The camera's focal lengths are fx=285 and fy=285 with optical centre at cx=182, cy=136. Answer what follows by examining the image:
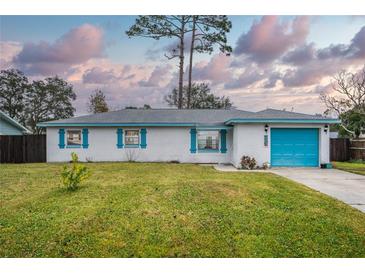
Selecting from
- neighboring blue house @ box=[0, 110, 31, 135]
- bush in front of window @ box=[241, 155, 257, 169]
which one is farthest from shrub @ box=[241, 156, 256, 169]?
neighboring blue house @ box=[0, 110, 31, 135]

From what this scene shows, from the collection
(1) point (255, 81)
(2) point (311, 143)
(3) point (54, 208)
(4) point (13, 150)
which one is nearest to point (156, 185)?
(3) point (54, 208)

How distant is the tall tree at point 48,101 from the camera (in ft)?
103

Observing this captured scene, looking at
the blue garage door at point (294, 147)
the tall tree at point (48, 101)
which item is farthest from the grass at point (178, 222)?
the tall tree at point (48, 101)

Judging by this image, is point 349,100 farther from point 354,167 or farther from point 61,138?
point 61,138

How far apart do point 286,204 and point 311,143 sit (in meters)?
8.12

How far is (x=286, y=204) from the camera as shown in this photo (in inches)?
240

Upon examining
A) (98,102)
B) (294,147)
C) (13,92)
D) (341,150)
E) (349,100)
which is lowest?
(341,150)

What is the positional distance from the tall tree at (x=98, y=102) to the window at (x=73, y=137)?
52.9 feet

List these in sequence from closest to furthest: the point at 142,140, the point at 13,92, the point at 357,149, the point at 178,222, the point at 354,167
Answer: the point at 178,222 → the point at 354,167 → the point at 142,140 → the point at 357,149 → the point at 13,92

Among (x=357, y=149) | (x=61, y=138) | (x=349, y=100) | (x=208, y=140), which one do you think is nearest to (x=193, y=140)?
(x=208, y=140)

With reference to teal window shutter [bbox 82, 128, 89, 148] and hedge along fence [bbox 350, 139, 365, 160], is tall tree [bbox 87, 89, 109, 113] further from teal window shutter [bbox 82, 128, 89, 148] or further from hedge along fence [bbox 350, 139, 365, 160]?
hedge along fence [bbox 350, 139, 365, 160]

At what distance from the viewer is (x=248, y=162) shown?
12.8 meters

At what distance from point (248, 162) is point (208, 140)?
3.12 metres
